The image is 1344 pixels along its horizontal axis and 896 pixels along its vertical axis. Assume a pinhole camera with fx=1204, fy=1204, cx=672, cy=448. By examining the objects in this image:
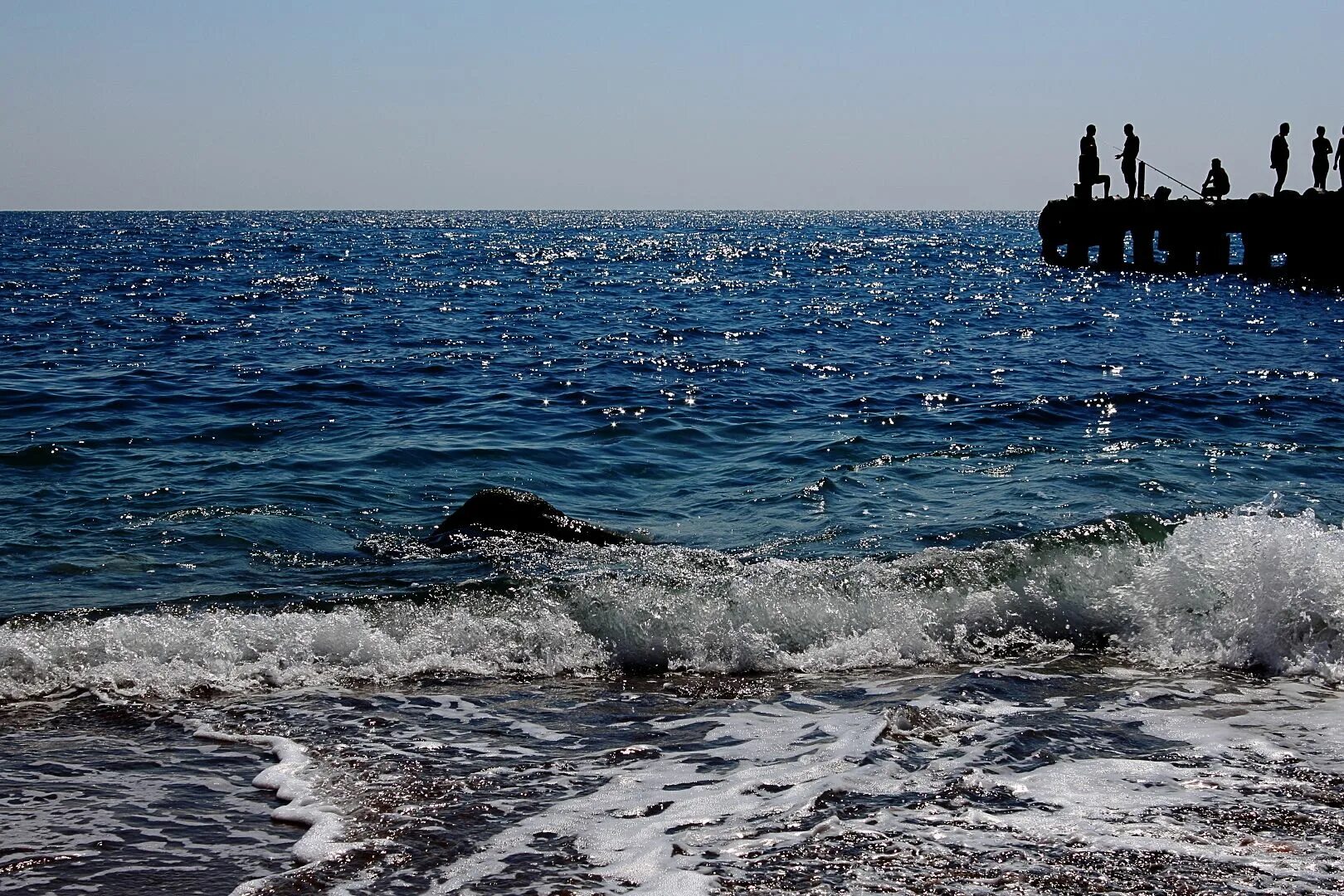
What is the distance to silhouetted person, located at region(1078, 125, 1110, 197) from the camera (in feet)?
96.7

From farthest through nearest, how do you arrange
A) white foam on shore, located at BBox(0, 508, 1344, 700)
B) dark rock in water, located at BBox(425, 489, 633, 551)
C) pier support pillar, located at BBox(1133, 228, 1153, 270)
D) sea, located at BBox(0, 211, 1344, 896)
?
pier support pillar, located at BBox(1133, 228, 1153, 270) → dark rock in water, located at BBox(425, 489, 633, 551) → white foam on shore, located at BBox(0, 508, 1344, 700) → sea, located at BBox(0, 211, 1344, 896)

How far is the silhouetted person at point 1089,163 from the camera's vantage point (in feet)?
96.7

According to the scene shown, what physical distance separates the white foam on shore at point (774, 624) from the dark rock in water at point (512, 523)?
0.62 meters

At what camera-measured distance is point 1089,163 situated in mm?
30141

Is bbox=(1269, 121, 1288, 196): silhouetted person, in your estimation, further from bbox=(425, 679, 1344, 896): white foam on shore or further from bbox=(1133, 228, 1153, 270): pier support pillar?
bbox=(425, 679, 1344, 896): white foam on shore

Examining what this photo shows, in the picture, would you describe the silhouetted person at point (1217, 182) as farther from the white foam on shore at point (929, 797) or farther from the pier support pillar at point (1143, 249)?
the white foam on shore at point (929, 797)

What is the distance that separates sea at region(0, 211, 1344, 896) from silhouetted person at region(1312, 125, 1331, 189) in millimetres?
10594

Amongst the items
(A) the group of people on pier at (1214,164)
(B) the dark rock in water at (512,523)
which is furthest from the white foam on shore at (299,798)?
(A) the group of people on pier at (1214,164)

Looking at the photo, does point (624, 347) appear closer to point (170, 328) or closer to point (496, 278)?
point (170, 328)

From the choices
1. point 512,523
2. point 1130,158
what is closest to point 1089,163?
point 1130,158

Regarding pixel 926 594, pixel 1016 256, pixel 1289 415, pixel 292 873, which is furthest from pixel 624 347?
pixel 1016 256

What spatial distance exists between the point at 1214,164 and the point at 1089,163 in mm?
2859

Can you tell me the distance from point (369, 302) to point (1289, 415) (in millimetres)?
18477

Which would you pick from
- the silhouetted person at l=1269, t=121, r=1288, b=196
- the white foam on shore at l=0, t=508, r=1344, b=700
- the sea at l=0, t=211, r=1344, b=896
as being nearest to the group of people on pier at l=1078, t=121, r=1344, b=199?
the silhouetted person at l=1269, t=121, r=1288, b=196
